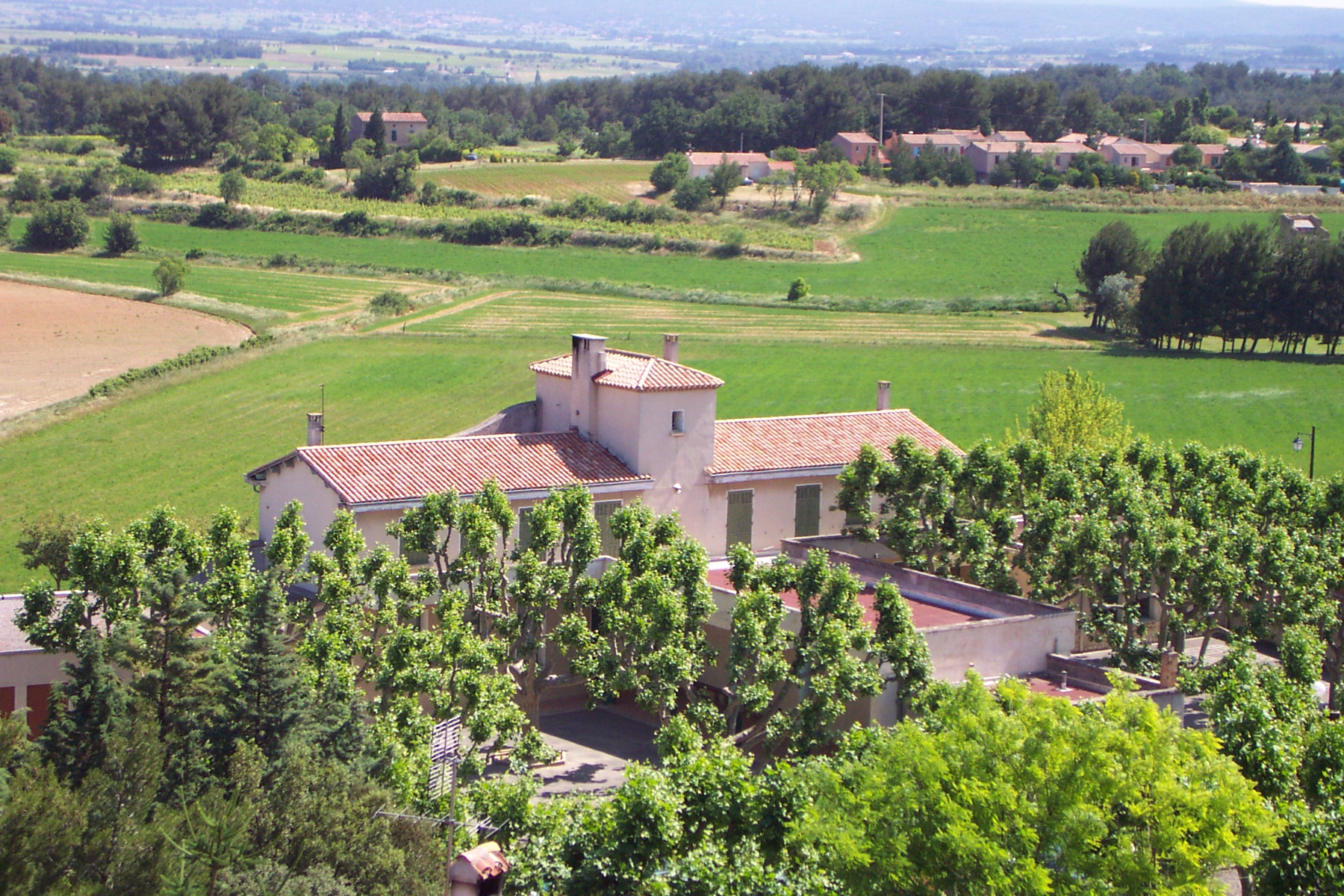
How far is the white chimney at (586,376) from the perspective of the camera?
38938 mm

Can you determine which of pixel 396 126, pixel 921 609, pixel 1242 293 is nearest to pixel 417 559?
pixel 921 609

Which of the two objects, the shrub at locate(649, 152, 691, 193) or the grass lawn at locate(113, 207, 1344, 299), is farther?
the shrub at locate(649, 152, 691, 193)

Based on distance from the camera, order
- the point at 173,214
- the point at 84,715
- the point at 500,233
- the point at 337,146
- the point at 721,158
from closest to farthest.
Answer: the point at 84,715 < the point at 500,233 < the point at 173,214 < the point at 337,146 < the point at 721,158

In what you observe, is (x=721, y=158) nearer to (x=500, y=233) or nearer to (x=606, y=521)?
(x=500, y=233)

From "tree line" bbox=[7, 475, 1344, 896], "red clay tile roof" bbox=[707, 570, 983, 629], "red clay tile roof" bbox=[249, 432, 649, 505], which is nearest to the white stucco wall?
"red clay tile roof" bbox=[249, 432, 649, 505]

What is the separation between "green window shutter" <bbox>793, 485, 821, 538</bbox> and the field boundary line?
46207mm

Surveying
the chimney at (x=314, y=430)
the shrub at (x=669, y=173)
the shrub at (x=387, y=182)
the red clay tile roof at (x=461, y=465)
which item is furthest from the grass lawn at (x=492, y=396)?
the shrub at (x=669, y=173)

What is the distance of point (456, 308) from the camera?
9006 centimetres

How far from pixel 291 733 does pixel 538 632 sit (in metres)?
7.90

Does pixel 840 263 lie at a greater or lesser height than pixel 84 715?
greater

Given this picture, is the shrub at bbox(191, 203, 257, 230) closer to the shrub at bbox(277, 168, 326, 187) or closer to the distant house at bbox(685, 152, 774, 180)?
the shrub at bbox(277, 168, 326, 187)

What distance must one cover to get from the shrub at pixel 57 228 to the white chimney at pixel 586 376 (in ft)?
261

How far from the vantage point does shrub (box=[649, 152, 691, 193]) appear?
5561 inches

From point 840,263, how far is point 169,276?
155ft
